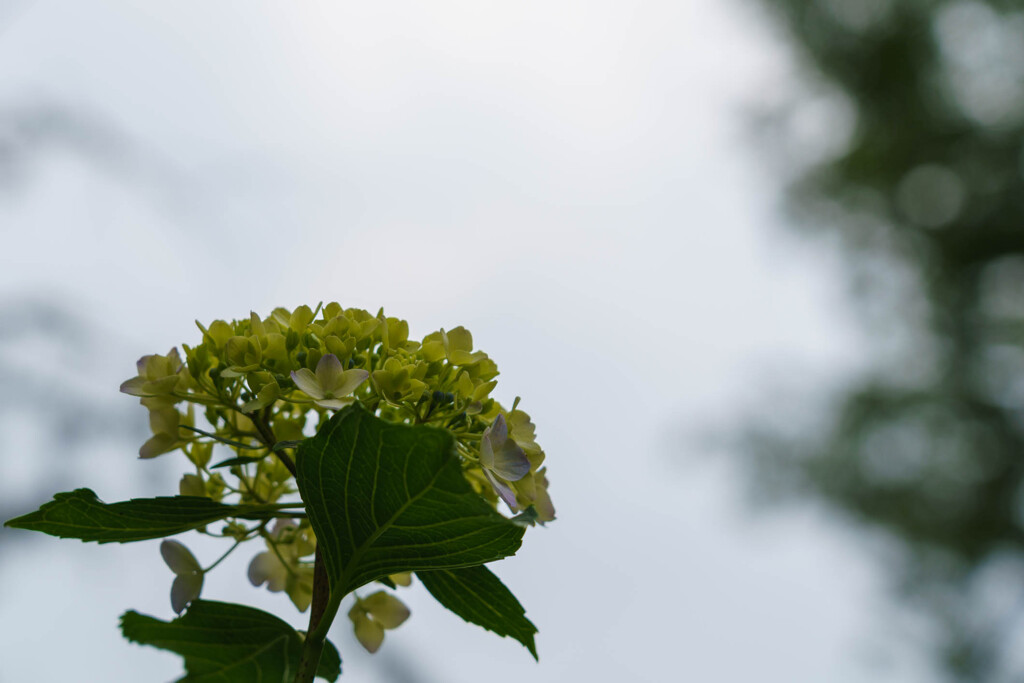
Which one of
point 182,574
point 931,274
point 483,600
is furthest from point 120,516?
point 931,274

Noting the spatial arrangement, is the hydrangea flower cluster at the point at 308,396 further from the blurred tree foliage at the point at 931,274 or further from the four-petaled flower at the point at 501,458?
the blurred tree foliage at the point at 931,274

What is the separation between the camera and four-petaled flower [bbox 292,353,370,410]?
304mm

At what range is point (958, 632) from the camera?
4.40 meters

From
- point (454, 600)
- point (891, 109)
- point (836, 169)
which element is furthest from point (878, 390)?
point (454, 600)

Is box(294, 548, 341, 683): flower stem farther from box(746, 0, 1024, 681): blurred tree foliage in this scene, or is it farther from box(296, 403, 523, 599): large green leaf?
box(746, 0, 1024, 681): blurred tree foliage

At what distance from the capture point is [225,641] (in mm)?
313

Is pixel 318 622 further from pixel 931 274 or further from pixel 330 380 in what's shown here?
pixel 931 274

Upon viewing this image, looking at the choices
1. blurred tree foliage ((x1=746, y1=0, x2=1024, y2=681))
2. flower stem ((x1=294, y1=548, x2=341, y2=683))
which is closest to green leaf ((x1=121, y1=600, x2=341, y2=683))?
flower stem ((x1=294, y1=548, x2=341, y2=683))

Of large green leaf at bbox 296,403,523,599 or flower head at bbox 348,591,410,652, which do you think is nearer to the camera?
large green leaf at bbox 296,403,523,599

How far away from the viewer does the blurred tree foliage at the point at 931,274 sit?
430 centimetres

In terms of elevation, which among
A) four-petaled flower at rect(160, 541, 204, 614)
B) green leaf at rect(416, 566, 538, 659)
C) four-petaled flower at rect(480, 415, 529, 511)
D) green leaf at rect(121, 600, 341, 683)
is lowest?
green leaf at rect(121, 600, 341, 683)

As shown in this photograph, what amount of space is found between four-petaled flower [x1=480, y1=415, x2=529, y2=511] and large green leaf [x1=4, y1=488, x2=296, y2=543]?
0.37 feet

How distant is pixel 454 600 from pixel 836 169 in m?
4.84

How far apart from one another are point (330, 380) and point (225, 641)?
113 mm
